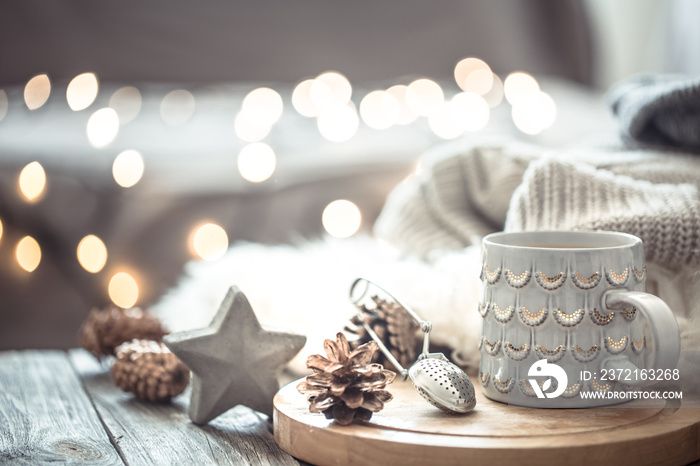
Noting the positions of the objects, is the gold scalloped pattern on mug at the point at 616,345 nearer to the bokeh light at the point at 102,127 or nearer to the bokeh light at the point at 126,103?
the bokeh light at the point at 102,127

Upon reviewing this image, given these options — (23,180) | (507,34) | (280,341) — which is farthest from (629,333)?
(507,34)

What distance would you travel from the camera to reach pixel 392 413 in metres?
0.51

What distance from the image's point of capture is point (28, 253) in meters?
1.09

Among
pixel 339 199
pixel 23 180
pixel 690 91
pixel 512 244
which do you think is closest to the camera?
pixel 512 244

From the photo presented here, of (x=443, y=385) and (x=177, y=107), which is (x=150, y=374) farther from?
(x=177, y=107)

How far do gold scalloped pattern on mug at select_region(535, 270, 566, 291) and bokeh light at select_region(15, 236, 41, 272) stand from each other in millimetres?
853

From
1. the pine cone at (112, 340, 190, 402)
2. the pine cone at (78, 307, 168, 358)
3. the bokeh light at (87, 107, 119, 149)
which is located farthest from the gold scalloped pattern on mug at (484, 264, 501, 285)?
the bokeh light at (87, 107, 119, 149)

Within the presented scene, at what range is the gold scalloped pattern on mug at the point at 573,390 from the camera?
0.51 meters

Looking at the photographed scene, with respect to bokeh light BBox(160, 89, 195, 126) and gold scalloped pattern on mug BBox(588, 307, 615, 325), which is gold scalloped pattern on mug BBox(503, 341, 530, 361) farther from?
bokeh light BBox(160, 89, 195, 126)

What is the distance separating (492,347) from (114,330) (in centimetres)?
43

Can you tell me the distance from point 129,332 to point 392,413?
376 millimetres

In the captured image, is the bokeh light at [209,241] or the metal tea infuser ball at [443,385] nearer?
the metal tea infuser ball at [443,385]

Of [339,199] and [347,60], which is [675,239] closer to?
[339,199]

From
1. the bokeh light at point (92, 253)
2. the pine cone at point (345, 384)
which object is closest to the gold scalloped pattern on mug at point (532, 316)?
the pine cone at point (345, 384)
